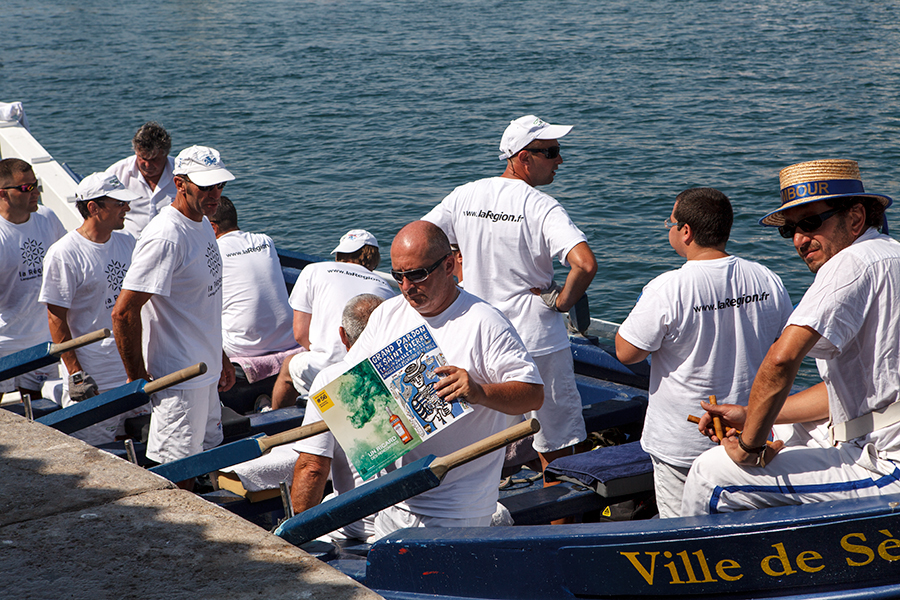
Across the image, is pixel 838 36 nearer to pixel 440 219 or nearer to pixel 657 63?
pixel 657 63

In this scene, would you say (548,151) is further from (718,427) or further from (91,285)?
(91,285)

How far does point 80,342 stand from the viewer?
14.8 feet

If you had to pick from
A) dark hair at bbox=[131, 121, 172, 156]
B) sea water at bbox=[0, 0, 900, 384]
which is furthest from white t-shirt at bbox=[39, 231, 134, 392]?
sea water at bbox=[0, 0, 900, 384]

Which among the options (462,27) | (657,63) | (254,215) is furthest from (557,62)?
(254,215)

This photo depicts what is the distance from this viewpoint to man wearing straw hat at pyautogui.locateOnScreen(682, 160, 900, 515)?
2.81m

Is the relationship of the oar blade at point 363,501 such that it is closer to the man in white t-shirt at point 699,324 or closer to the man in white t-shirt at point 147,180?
the man in white t-shirt at point 699,324

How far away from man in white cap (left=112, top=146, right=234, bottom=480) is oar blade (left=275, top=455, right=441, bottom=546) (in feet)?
4.98

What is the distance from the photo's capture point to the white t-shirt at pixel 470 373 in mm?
3273

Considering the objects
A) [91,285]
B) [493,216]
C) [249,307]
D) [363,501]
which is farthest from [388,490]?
[249,307]

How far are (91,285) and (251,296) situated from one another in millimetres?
1277

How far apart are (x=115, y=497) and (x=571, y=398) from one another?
241 cm

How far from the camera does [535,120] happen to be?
4.96 meters

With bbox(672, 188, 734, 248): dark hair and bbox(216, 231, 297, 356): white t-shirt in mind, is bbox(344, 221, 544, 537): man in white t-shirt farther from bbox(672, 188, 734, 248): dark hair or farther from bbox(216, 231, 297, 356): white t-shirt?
bbox(216, 231, 297, 356): white t-shirt

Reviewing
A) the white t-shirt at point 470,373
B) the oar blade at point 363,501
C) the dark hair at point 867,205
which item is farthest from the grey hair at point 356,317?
the dark hair at point 867,205
